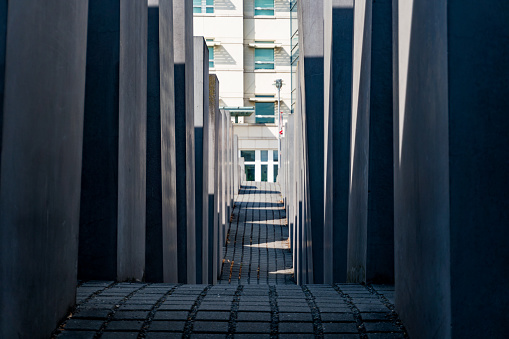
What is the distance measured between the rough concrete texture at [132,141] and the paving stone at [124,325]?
64.3 inches

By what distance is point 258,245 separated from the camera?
1858 centimetres

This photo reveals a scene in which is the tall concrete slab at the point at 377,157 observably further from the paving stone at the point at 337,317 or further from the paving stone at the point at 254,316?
the paving stone at the point at 254,316

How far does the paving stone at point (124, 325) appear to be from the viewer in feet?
11.8

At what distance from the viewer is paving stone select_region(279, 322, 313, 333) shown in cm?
359

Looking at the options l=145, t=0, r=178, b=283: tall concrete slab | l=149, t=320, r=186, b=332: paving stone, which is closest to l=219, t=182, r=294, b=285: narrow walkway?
l=145, t=0, r=178, b=283: tall concrete slab

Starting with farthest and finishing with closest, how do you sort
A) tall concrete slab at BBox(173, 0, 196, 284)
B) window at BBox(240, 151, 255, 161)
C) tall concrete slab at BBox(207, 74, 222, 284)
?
window at BBox(240, 151, 255, 161), tall concrete slab at BBox(207, 74, 222, 284), tall concrete slab at BBox(173, 0, 196, 284)

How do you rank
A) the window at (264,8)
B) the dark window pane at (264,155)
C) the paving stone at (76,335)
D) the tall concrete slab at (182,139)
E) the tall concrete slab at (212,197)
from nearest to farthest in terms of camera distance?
1. the paving stone at (76,335)
2. the tall concrete slab at (182,139)
3. the tall concrete slab at (212,197)
4. the window at (264,8)
5. the dark window pane at (264,155)

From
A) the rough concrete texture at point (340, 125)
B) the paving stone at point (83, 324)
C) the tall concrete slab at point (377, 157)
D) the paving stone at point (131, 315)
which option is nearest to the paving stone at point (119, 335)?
the paving stone at point (83, 324)

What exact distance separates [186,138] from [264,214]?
1559 cm

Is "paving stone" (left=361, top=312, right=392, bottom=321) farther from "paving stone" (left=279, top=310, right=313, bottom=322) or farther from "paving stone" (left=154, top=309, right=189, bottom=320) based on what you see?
"paving stone" (left=154, top=309, right=189, bottom=320)

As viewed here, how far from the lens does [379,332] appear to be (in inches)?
140

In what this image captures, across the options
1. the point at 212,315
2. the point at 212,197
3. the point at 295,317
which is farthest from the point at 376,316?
the point at 212,197

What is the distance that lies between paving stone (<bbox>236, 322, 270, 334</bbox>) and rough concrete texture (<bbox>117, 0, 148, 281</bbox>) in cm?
198

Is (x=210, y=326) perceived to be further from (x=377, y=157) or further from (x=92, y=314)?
(x=377, y=157)
